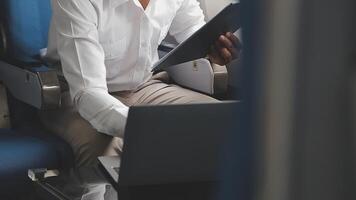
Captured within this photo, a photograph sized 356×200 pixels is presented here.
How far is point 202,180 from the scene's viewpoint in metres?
0.94

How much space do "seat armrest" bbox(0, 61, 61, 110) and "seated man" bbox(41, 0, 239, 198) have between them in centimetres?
6

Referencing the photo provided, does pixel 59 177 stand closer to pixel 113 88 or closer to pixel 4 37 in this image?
pixel 113 88

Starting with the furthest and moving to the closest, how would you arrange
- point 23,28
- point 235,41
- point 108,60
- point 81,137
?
1. point 23,28
2. point 108,60
3. point 81,137
4. point 235,41

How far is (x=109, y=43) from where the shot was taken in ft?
5.20

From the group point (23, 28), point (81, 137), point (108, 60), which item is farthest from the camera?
point (23, 28)

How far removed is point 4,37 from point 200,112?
3.33 feet

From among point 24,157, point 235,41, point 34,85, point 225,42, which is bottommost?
point 24,157

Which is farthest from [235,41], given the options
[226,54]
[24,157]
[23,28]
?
[23,28]

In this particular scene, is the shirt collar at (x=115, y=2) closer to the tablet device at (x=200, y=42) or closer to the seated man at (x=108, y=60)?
the seated man at (x=108, y=60)

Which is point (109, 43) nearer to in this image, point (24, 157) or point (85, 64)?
point (85, 64)

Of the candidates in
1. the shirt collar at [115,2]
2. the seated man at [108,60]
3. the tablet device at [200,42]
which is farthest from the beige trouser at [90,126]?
the shirt collar at [115,2]

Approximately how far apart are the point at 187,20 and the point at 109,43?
1.10 feet

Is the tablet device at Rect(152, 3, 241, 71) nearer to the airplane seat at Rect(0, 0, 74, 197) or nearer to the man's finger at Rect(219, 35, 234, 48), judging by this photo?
the man's finger at Rect(219, 35, 234, 48)

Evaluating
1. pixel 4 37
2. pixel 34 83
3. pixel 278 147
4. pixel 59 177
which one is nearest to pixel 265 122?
pixel 278 147
